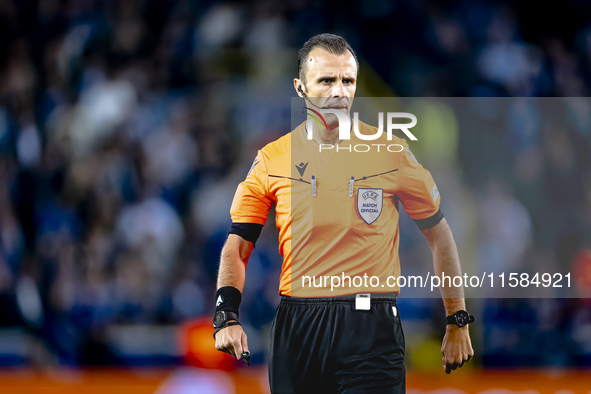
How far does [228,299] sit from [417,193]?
3.40 ft

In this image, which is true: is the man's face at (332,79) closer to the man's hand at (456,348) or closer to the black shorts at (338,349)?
the black shorts at (338,349)

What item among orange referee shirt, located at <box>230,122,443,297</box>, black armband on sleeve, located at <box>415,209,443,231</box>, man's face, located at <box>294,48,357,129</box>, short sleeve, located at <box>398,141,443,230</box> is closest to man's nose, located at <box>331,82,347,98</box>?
man's face, located at <box>294,48,357,129</box>

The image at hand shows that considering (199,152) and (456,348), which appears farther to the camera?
(199,152)

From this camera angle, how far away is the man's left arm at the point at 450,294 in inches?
111

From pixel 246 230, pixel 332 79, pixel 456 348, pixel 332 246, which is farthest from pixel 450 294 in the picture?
pixel 332 79

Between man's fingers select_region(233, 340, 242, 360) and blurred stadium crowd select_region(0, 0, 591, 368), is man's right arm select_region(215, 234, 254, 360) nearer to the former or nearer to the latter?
man's fingers select_region(233, 340, 242, 360)

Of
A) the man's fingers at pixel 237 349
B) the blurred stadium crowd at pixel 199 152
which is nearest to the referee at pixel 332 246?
the man's fingers at pixel 237 349

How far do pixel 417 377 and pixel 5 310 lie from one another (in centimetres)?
387

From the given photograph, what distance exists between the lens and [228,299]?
277 centimetres

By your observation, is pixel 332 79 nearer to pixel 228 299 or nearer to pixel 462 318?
pixel 228 299

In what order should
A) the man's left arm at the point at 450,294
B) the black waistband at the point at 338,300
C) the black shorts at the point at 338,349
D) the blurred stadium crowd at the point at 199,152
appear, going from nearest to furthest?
1. the black shorts at the point at 338,349
2. the black waistband at the point at 338,300
3. the man's left arm at the point at 450,294
4. the blurred stadium crowd at the point at 199,152

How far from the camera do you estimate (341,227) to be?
2775 mm

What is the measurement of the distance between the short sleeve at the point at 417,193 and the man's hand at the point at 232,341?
3.29 feet

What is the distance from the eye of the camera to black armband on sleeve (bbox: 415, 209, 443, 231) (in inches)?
114
